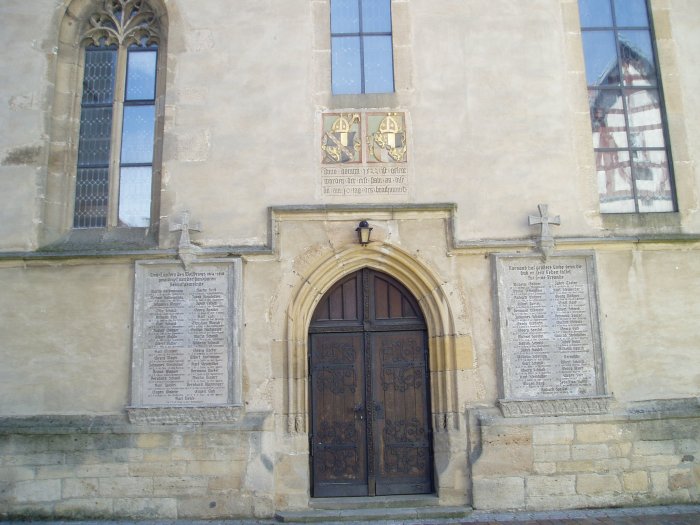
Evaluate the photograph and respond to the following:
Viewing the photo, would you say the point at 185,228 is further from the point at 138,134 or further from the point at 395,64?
the point at 395,64

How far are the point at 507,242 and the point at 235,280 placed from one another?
3.34 metres

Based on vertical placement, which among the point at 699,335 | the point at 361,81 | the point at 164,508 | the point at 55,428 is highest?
the point at 361,81

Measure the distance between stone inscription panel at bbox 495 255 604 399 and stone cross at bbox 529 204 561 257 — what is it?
0.15 metres

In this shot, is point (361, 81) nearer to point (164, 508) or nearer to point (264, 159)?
point (264, 159)

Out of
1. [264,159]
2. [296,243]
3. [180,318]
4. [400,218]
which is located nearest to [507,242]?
[400,218]

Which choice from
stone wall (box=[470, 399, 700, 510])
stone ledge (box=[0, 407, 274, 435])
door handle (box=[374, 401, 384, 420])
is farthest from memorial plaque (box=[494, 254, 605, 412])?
stone ledge (box=[0, 407, 274, 435])

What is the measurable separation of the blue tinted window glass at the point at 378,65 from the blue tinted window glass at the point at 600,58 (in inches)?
105

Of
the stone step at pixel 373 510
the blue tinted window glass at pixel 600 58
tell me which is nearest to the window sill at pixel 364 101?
the blue tinted window glass at pixel 600 58

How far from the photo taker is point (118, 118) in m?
8.45

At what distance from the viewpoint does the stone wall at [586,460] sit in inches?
286

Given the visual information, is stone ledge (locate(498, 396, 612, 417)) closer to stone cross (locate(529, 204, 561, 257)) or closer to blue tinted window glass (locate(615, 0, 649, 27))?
stone cross (locate(529, 204, 561, 257))

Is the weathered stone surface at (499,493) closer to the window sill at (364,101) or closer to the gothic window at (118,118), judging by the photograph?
the window sill at (364,101)

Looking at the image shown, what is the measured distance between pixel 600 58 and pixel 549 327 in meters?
3.82

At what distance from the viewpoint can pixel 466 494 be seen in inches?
288
